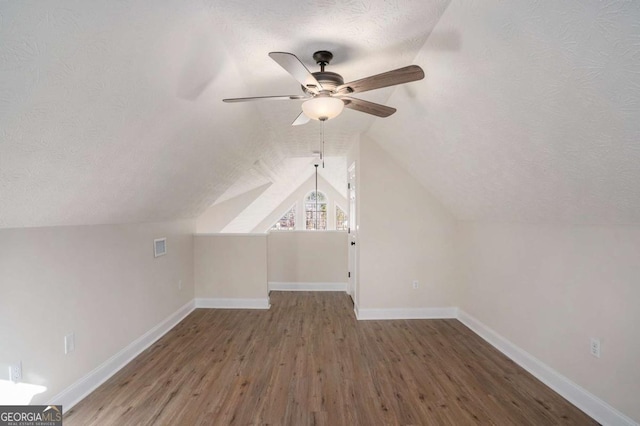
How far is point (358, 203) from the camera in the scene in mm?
3801

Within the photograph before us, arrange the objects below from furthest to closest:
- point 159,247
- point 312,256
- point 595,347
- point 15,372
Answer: point 312,256 < point 159,247 < point 595,347 < point 15,372

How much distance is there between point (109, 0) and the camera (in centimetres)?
109

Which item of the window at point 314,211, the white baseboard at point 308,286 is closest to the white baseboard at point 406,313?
the white baseboard at point 308,286

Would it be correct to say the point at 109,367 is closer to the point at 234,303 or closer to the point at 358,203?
the point at 234,303

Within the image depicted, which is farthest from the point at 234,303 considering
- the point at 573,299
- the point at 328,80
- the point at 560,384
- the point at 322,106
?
the point at 573,299

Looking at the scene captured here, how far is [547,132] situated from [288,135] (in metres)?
2.73

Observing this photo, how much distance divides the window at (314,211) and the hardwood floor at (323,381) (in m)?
6.98

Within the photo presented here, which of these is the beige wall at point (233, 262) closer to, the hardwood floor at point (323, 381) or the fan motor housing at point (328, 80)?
the hardwood floor at point (323, 381)

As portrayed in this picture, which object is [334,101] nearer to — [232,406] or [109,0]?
[109,0]

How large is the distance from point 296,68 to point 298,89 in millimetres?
953

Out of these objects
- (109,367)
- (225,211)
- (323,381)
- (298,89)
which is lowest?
(323,381)

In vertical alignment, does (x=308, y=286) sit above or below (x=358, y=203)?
below

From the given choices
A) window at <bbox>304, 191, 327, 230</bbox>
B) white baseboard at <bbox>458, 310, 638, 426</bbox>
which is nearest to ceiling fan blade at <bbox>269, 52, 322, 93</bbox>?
white baseboard at <bbox>458, 310, 638, 426</bbox>

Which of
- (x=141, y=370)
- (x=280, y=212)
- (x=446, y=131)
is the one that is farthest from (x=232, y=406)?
(x=280, y=212)
